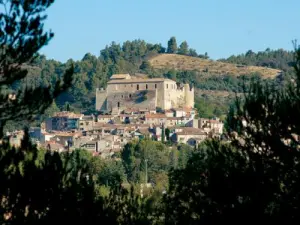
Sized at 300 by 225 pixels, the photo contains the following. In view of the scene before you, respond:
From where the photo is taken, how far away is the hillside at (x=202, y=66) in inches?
6152

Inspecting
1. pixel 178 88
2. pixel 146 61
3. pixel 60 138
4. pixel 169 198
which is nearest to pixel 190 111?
pixel 178 88

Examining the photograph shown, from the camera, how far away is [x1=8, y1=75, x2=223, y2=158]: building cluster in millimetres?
102250

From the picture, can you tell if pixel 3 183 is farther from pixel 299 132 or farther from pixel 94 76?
pixel 94 76

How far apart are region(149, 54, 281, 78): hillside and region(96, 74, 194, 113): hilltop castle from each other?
29.0 m

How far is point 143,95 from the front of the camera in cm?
12181

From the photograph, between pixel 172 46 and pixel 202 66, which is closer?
pixel 202 66

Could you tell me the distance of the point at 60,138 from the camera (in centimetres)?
10381

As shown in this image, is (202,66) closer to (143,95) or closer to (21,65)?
(143,95)

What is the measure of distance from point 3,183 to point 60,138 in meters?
89.8

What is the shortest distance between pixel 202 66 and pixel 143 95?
131 feet

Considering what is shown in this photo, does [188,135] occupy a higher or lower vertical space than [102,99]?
lower

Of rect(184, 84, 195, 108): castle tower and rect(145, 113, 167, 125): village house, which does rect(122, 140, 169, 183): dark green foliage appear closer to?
rect(145, 113, 167, 125): village house

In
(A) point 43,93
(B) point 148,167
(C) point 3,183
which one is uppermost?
(A) point 43,93

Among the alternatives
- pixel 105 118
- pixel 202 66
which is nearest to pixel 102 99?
pixel 105 118
